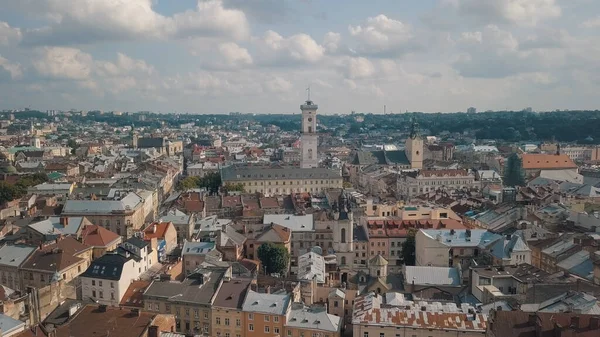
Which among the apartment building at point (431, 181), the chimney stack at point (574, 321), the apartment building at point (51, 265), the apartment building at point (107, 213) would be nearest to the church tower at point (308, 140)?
the apartment building at point (431, 181)

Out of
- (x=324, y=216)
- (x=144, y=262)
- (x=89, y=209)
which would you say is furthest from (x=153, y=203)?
(x=144, y=262)

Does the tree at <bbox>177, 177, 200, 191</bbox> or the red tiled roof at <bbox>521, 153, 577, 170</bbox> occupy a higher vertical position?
the red tiled roof at <bbox>521, 153, 577, 170</bbox>

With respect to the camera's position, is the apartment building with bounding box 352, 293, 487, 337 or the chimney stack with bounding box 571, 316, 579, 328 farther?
the apartment building with bounding box 352, 293, 487, 337

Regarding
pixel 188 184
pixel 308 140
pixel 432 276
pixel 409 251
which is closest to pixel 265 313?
pixel 432 276

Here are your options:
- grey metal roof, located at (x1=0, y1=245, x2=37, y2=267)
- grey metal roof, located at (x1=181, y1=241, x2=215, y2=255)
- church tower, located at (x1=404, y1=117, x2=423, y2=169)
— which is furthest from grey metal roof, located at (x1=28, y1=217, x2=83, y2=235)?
church tower, located at (x1=404, y1=117, x2=423, y2=169)

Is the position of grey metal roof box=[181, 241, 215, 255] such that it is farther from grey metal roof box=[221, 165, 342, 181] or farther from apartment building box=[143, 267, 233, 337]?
grey metal roof box=[221, 165, 342, 181]

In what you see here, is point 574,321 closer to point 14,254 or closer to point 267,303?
point 267,303

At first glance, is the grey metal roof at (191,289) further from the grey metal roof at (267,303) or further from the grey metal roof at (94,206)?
the grey metal roof at (94,206)
